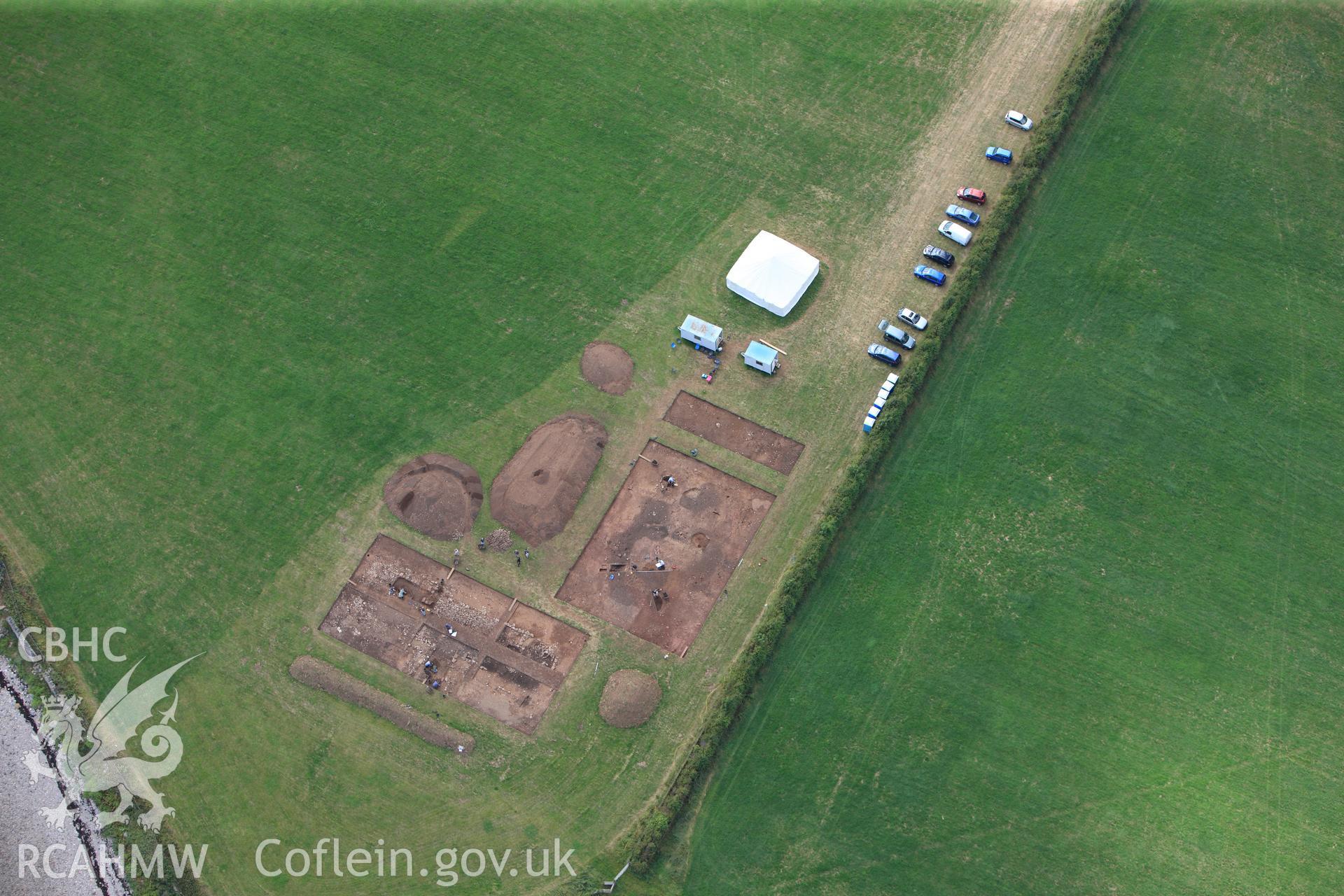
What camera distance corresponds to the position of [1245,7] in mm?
89625

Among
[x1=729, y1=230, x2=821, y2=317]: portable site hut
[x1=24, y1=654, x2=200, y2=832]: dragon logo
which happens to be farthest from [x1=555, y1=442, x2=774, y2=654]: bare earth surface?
[x1=24, y1=654, x2=200, y2=832]: dragon logo

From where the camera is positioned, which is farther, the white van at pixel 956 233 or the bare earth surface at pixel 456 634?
the white van at pixel 956 233

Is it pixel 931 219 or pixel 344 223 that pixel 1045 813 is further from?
pixel 344 223

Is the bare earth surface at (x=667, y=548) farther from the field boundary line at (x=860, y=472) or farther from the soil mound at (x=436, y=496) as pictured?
the soil mound at (x=436, y=496)

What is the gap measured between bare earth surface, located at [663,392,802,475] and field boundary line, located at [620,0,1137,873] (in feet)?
16.9

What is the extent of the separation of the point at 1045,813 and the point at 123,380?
80771 millimetres

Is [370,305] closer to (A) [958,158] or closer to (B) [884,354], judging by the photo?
(B) [884,354]

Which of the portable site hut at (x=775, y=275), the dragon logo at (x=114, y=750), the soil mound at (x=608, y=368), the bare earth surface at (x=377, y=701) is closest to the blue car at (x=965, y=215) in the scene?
the portable site hut at (x=775, y=275)

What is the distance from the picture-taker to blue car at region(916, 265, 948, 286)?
271 feet

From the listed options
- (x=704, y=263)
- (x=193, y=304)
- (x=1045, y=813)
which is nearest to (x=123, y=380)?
(x=193, y=304)

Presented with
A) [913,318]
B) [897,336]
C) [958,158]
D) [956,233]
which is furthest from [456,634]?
[958,158]

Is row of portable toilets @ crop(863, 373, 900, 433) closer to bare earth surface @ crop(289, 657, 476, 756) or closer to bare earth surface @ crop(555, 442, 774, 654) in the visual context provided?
bare earth surface @ crop(555, 442, 774, 654)

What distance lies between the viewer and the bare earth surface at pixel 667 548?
7562 cm

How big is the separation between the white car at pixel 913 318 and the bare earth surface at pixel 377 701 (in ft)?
158
